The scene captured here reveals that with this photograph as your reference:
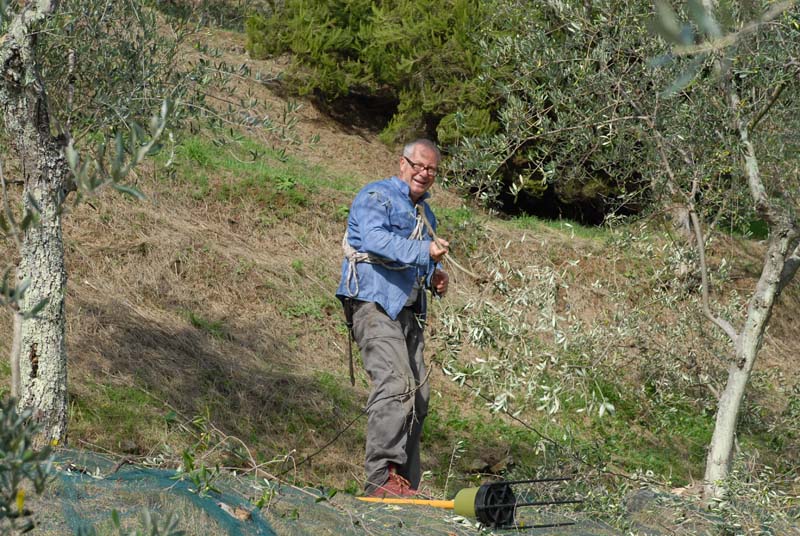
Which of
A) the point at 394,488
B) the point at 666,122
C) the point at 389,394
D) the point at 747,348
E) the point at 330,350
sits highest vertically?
the point at 666,122

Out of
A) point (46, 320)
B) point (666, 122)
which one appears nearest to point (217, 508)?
point (46, 320)

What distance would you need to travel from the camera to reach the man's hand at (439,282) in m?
6.16

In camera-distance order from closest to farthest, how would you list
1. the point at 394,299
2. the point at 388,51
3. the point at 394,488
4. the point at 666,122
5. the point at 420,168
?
1. the point at 394,488
2. the point at 394,299
3. the point at 420,168
4. the point at 666,122
5. the point at 388,51

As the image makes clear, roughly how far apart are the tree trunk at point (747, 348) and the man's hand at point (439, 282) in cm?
214

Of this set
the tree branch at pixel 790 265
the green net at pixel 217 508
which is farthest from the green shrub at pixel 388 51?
the green net at pixel 217 508

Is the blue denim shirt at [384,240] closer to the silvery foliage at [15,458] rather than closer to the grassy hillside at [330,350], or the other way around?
the grassy hillside at [330,350]

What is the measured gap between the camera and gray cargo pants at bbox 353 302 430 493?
5.95 meters

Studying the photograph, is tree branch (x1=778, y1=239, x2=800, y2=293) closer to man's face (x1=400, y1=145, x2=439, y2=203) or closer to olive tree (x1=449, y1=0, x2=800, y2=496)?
olive tree (x1=449, y1=0, x2=800, y2=496)

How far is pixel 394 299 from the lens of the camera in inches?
242

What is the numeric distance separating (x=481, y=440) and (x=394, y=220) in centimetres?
385

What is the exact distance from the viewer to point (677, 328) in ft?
28.0

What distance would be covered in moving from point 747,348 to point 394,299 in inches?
97.7

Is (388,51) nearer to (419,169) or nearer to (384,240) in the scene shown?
(419,169)

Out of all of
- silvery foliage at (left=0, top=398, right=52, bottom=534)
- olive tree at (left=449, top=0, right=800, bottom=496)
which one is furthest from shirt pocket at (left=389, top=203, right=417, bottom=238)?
silvery foliage at (left=0, top=398, right=52, bottom=534)
